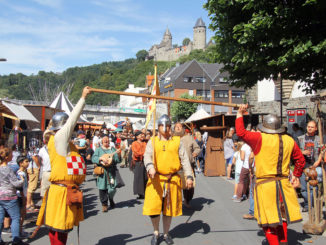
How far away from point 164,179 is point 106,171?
3.00 m

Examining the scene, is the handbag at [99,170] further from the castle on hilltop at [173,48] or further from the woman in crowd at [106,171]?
the castle on hilltop at [173,48]

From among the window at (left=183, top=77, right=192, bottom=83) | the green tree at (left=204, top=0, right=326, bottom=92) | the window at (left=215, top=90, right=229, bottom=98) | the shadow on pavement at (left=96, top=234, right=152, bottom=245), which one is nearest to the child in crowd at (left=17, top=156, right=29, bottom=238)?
the shadow on pavement at (left=96, top=234, right=152, bottom=245)

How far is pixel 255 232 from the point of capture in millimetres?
6117

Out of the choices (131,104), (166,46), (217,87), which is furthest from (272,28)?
(166,46)

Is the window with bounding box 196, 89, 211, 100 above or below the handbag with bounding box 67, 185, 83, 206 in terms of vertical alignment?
above

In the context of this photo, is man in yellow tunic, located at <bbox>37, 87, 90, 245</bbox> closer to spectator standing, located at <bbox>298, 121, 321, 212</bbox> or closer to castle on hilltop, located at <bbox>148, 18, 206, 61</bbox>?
spectator standing, located at <bbox>298, 121, 321, 212</bbox>

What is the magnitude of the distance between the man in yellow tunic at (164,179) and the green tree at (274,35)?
507cm

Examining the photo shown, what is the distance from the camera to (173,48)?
15000 cm

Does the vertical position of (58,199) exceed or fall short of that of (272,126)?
→ it falls short

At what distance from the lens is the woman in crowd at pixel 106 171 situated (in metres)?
8.10

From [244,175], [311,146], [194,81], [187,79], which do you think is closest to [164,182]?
[311,146]

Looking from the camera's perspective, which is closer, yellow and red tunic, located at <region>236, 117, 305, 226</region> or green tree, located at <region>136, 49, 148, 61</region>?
yellow and red tunic, located at <region>236, 117, 305, 226</region>

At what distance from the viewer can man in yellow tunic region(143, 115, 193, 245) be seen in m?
5.49

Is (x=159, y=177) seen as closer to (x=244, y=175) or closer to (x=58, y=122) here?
(x=58, y=122)
